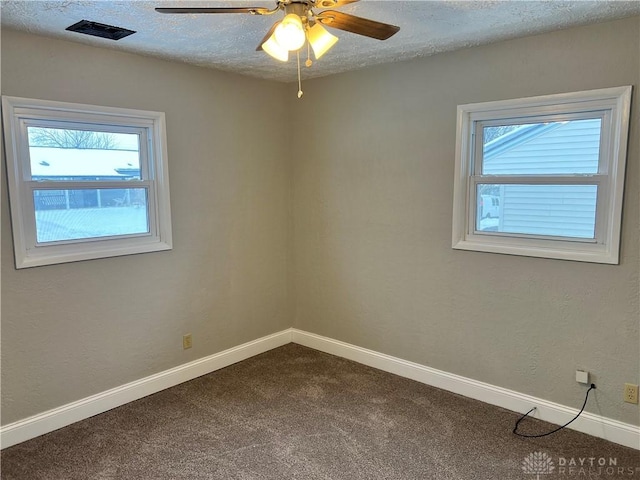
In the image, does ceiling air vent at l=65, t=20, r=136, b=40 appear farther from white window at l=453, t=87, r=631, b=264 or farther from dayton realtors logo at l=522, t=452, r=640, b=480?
dayton realtors logo at l=522, t=452, r=640, b=480

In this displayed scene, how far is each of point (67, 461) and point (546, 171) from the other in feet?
10.9

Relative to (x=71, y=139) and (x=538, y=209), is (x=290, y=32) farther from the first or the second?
(x=538, y=209)

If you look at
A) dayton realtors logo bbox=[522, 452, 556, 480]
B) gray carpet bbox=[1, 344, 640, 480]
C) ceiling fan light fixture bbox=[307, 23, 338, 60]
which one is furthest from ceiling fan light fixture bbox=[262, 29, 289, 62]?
dayton realtors logo bbox=[522, 452, 556, 480]

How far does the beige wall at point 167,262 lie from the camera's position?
2.63 meters

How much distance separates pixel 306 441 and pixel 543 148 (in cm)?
235

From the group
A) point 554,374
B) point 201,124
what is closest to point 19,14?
point 201,124

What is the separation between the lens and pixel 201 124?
11.2 feet

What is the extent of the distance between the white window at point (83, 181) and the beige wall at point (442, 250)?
4.44 ft

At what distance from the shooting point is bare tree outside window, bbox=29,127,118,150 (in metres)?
2.68

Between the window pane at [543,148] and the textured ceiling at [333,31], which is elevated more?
the textured ceiling at [333,31]

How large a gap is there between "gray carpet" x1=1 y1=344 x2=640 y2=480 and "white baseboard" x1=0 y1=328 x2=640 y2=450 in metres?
0.06

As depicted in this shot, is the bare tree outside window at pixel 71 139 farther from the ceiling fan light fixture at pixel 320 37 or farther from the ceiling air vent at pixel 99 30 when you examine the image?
the ceiling fan light fixture at pixel 320 37

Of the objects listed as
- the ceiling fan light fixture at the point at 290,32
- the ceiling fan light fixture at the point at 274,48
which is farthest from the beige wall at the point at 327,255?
→ the ceiling fan light fixture at the point at 290,32

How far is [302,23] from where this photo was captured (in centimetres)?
187
